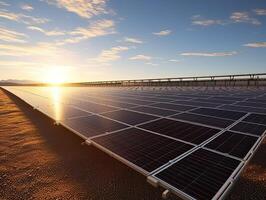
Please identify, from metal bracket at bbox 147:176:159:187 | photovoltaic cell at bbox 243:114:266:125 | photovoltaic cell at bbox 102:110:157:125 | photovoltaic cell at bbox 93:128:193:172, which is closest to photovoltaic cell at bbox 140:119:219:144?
photovoltaic cell at bbox 93:128:193:172

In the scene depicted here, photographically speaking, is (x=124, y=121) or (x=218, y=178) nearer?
(x=218, y=178)

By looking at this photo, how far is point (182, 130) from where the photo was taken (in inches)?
318

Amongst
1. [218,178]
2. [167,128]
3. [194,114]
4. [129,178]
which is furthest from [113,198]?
[194,114]

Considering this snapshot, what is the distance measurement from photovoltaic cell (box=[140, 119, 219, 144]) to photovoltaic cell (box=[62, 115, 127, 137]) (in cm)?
136

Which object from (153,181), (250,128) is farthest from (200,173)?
(250,128)

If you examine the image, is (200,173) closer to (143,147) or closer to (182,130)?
(143,147)

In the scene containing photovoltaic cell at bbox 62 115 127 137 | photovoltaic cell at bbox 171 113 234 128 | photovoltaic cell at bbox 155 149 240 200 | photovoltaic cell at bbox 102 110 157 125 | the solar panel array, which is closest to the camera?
photovoltaic cell at bbox 155 149 240 200

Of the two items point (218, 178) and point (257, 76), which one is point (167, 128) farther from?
point (257, 76)

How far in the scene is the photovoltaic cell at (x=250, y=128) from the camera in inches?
298

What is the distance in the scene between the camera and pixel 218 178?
472 centimetres

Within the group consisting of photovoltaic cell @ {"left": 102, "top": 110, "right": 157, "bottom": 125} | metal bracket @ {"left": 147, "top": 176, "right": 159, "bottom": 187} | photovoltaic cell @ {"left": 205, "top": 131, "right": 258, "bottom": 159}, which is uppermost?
photovoltaic cell @ {"left": 102, "top": 110, "right": 157, "bottom": 125}

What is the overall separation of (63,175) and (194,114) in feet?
23.3

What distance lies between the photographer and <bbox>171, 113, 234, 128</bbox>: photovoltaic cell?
876cm

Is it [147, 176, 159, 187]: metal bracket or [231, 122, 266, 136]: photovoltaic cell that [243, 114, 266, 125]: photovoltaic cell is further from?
[147, 176, 159, 187]: metal bracket
